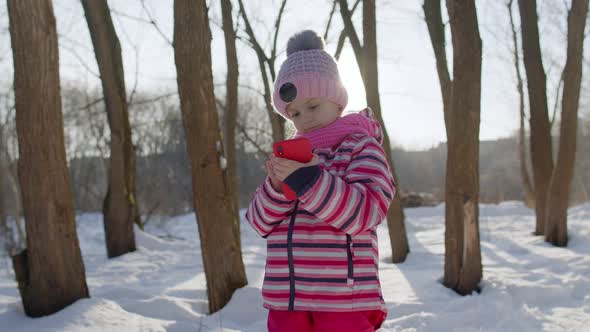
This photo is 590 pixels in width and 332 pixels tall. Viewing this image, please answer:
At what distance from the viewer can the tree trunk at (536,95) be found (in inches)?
353

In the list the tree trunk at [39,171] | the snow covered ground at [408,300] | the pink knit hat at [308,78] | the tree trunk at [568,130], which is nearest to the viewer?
the pink knit hat at [308,78]

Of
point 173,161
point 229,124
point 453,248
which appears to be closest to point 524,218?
point 229,124

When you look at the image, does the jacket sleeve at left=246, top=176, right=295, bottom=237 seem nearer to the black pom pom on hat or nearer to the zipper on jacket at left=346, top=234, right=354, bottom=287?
the zipper on jacket at left=346, top=234, right=354, bottom=287

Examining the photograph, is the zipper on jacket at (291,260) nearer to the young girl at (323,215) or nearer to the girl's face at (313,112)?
the young girl at (323,215)

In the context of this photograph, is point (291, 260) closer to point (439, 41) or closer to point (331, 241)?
point (331, 241)

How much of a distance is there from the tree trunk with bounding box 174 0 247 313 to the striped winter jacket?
8.73ft

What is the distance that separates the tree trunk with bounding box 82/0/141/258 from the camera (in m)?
8.92

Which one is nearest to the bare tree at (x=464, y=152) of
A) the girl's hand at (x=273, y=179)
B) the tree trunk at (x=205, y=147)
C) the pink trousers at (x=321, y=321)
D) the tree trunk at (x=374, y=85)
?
the tree trunk at (x=205, y=147)

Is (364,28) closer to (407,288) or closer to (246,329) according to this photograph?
(407,288)

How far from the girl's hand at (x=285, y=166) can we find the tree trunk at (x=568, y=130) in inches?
293

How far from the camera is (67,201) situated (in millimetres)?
4176

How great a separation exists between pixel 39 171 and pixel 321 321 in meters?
3.25

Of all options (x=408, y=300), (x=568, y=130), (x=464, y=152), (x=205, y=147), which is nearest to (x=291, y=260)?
(x=205, y=147)

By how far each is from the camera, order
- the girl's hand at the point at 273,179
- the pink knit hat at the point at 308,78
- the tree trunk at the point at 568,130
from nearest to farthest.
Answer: the girl's hand at the point at 273,179 < the pink knit hat at the point at 308,78 < the tree trunk at the point at 568,130
